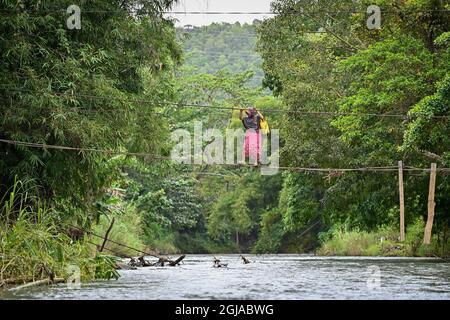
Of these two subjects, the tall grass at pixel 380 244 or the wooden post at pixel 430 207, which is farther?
the tall grass at pixel 380 244

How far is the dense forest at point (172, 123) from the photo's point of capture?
17.7m

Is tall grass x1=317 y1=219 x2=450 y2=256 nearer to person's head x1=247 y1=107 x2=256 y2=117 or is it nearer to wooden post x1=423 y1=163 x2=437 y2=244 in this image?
person's head x1=247 y1=107 x2=256 y2=117

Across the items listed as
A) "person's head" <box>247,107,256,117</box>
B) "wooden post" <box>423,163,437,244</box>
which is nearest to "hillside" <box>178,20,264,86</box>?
"person's head" <box>247,107,256,117</box>

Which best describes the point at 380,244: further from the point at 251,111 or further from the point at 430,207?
the point at 430,207

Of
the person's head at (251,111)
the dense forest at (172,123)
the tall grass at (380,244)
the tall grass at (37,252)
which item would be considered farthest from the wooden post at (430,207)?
the tall grass at (380,244)

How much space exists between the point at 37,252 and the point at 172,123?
1425 inches

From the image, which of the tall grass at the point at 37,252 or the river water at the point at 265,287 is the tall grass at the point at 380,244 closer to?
the river water at the point at 265,287

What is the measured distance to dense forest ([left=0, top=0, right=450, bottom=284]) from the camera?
696 inches

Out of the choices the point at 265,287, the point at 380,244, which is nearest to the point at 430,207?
the point at 265,287

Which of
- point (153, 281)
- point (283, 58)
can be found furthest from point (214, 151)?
point (153, 281)

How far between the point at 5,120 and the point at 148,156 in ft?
14.0

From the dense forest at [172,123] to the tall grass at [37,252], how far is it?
31 mm

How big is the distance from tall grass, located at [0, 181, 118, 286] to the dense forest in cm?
3
